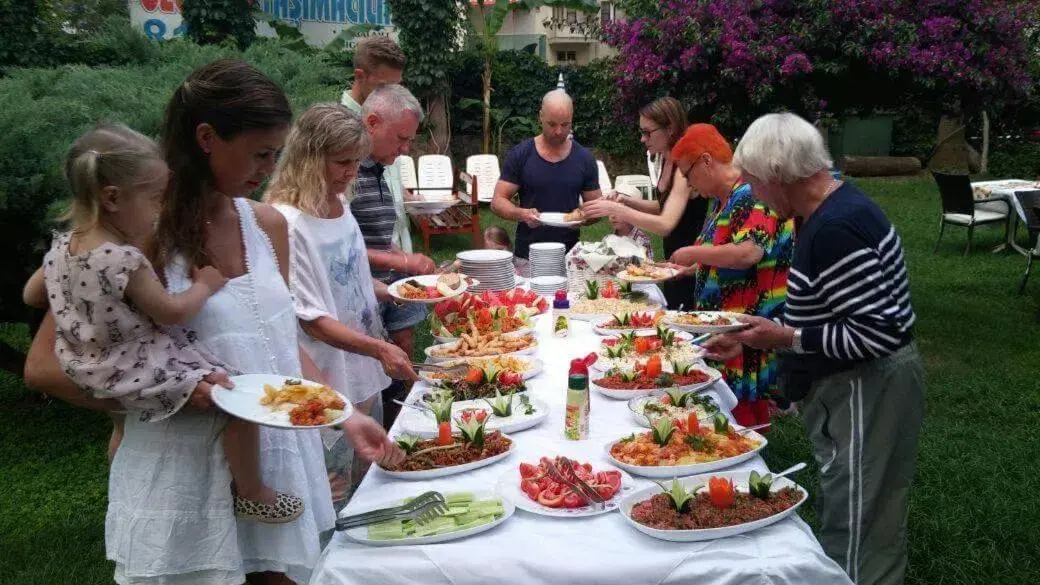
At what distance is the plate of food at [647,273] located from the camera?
4.04m

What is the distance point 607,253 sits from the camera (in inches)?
175

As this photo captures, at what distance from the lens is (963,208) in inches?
376

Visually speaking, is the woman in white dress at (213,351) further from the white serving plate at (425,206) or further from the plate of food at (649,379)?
the white serving plate at (425,206)

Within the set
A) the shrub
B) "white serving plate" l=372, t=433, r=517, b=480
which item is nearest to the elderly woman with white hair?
"white serving plate" l=372, t=433, r=517, b=480

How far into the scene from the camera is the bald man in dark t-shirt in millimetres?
5109

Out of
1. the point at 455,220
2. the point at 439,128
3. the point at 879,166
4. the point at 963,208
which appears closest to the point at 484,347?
the point at 455,220

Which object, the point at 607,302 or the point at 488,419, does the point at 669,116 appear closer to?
the point at 607,302

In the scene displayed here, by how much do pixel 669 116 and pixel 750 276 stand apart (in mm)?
1554

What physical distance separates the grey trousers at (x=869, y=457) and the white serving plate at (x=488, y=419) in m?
0.82

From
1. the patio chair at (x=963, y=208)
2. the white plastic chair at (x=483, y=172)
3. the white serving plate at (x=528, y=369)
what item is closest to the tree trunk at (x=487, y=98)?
the white plastic chair at (x=483, y=172)

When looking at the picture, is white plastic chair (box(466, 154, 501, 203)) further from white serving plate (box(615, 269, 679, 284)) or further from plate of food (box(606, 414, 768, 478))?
plate of food (box(606, 414, 768, 478))

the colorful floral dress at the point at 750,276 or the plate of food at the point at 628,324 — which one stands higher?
the colorful floral dress at the point at 750,276

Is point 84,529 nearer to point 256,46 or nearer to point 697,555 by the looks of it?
point 697,555

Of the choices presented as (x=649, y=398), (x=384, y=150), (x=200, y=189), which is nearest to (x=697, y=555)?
(x=649, y=398)
